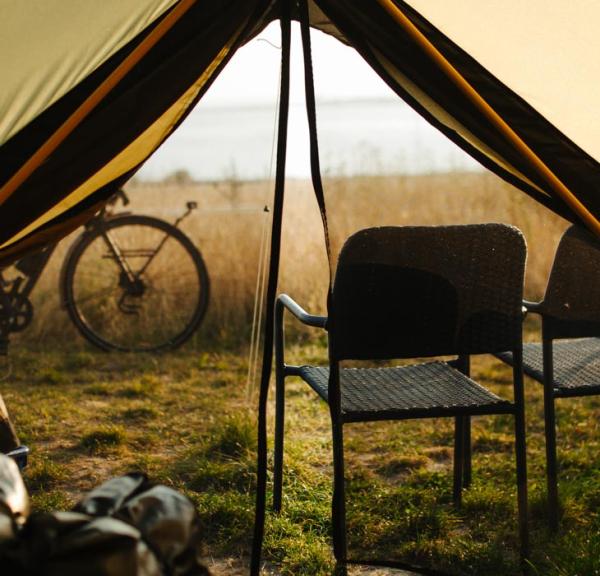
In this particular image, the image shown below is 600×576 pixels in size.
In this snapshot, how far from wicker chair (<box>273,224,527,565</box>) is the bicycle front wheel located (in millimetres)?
2691

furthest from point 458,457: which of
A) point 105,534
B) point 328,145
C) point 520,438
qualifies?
point 328,145

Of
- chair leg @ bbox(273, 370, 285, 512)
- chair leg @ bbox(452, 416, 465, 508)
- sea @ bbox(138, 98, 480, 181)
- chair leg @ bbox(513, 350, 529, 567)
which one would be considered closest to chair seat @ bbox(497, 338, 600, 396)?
chair leg @ bbox(513, 350, 529, 567)

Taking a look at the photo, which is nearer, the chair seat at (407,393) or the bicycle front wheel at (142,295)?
the chair seat at (407,393)

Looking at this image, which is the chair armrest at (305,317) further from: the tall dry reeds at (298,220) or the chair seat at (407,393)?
the tall dry reeds at (298,220)

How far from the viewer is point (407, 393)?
8.91 ft

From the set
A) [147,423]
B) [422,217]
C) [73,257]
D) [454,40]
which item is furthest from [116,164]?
[422,217]

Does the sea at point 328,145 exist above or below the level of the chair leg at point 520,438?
above

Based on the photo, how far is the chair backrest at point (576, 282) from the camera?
8.95 feet

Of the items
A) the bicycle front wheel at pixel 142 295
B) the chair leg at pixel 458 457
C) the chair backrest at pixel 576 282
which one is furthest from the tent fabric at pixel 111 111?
the bicycle front wheel at pixel 142 295

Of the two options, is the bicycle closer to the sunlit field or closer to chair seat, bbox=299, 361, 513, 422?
the sunlit field

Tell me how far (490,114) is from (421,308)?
0.54 meters

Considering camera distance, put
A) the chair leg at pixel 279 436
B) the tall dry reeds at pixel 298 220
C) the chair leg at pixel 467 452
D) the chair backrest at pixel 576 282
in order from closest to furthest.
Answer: the chair backrest at pixel 576 282
the chair leg at pixel 279 436
the chair leg at pixel 467 452
the tall dry reeds at pixel 298 220

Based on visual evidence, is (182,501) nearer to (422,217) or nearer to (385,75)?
(385,75)

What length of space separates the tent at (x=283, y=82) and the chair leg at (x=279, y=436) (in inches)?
10.7
